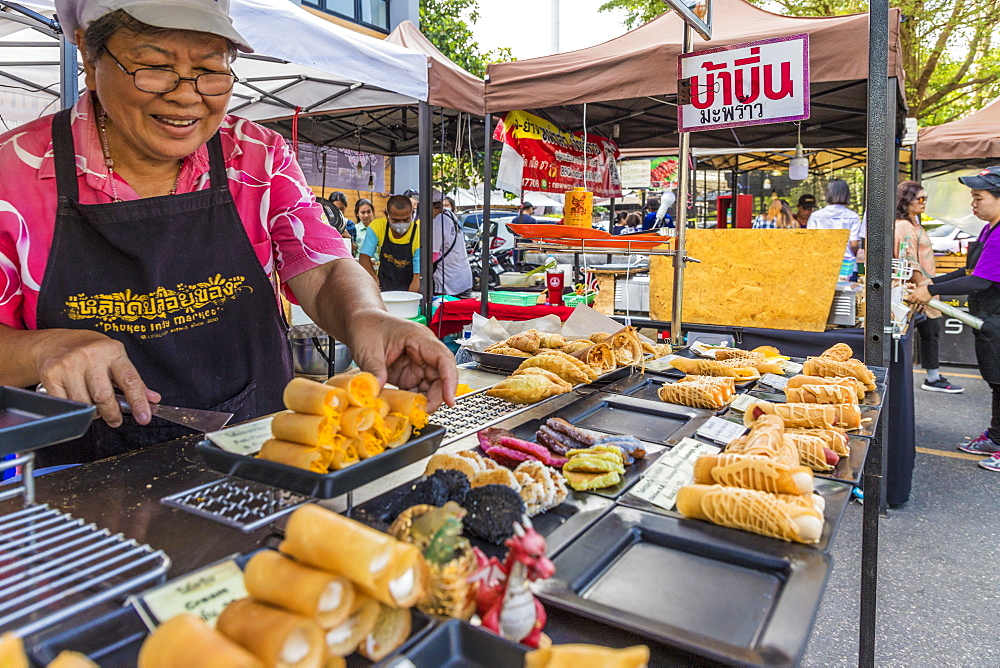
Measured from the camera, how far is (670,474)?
1455 millimetres

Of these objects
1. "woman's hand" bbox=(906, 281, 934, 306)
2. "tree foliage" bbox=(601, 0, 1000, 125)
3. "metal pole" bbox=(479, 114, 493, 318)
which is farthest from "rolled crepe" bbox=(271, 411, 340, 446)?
"tree foliage" bbox=(601, 0, 1000, 125)

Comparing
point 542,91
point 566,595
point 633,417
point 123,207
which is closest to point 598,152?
point 542,91

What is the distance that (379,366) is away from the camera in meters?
1.60

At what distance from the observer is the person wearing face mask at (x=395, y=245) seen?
711 centimetres

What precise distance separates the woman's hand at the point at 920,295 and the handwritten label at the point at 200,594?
17.5 feet

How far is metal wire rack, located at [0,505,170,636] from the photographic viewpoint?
788 mm

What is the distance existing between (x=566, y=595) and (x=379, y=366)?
2.66 ft

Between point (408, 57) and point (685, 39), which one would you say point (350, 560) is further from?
point (408, 57)

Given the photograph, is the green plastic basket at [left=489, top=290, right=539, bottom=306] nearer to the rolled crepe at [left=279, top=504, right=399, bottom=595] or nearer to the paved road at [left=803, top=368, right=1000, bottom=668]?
the paved road at [left=803, top=368, right=1000, bottom=668]

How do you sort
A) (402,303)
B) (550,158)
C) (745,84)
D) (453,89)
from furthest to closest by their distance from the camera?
(550,158), (453,89), (402,303), (745,84)

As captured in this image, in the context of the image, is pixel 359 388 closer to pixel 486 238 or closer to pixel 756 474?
pixel 756 474

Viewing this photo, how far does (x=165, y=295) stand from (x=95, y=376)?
1.95ft

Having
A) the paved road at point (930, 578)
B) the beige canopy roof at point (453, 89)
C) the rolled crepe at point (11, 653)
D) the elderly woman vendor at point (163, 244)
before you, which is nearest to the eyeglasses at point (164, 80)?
the elderly woman vendor at point (163, 244)

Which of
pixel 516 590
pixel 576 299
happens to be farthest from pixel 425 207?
pixel 516 590
